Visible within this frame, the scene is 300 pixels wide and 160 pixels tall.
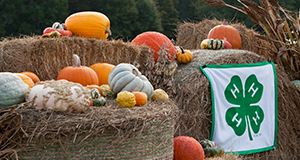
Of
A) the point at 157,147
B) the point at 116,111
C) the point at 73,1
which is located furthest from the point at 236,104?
the point at 73,1

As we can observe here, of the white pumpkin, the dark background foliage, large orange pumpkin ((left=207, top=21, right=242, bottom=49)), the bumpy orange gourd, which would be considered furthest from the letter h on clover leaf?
the dark background foliage

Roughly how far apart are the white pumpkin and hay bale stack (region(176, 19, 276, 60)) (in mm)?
3864

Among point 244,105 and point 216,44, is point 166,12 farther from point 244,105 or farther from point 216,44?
point 244,105

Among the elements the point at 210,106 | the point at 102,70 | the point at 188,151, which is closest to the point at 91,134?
the point at 188,151

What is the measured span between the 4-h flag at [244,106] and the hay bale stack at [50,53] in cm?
109

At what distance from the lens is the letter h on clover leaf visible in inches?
132

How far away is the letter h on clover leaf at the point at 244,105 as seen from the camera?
336cm

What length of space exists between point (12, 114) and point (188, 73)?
7.33ft

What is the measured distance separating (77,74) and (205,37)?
3.59m

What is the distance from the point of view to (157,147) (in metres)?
1.97

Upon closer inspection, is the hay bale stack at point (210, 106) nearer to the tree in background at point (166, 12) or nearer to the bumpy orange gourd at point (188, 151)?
the bumpy orange gourd at point (188, 151)

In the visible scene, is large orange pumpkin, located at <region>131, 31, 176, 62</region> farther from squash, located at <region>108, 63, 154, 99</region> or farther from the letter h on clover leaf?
squash, located at <region>108, 63, 154, 99</region>

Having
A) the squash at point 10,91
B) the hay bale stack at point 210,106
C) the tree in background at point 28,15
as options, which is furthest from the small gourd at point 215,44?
the tree in background at point 28,15

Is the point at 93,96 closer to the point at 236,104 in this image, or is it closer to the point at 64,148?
the point at 64,148
